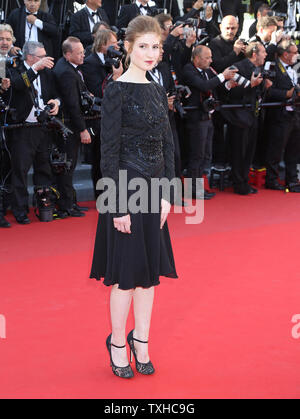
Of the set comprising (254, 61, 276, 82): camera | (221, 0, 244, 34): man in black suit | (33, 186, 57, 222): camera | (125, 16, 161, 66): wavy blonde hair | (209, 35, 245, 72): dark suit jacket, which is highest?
(125, 16, 161, 66): wavy blonde hair

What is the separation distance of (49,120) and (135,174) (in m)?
3.19

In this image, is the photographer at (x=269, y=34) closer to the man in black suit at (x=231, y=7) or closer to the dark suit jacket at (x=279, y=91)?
the dark suit jacket at (x=279, y=91)

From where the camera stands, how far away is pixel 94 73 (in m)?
6.26

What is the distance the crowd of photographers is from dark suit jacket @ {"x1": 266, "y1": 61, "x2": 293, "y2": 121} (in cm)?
1

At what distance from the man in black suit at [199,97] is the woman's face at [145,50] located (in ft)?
13.5

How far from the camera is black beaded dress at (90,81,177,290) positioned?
267cm

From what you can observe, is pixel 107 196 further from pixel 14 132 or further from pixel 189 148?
pixel 189 148

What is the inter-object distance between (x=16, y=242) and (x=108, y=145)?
2.78 metres

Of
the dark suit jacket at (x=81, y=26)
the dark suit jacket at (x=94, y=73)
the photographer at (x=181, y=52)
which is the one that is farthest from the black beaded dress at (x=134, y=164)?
the dark suit jacket at (x=81, y=26)

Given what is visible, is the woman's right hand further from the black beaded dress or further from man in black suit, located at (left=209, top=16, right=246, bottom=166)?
man in black suit, located at (left=209, top=16, right=246, bottom=166)

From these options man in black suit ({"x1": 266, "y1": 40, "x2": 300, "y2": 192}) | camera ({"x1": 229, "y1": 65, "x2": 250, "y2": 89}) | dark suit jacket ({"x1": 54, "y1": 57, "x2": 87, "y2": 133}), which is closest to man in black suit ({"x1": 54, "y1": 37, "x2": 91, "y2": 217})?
dark suit jacket ({"x1": 54, "y1": 57, "x2": 87, "y2": 133})

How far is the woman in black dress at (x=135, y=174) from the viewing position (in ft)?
8.80
